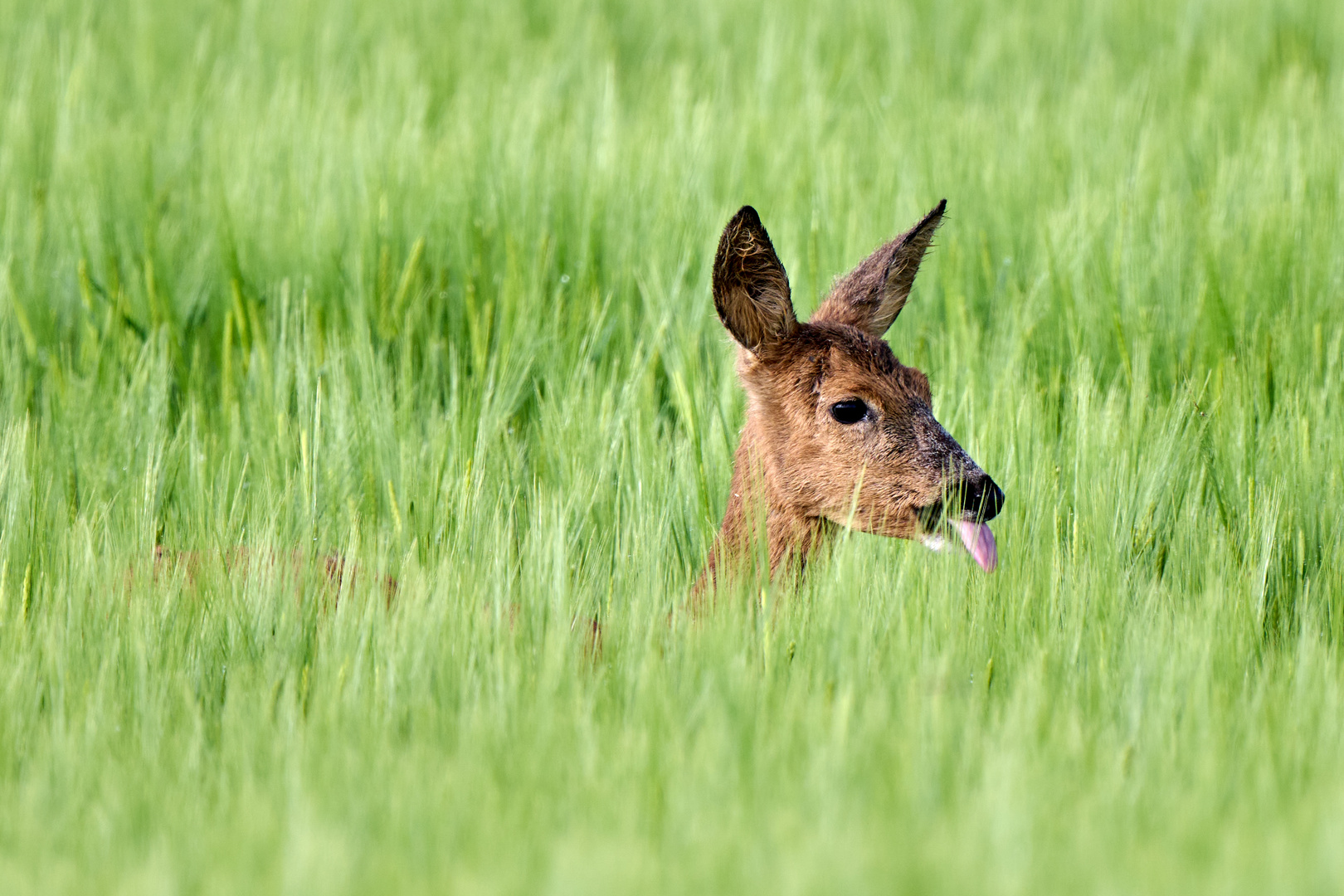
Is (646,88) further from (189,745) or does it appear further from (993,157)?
(189,745)

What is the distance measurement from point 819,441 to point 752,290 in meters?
0.33

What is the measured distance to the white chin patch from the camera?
2830 millimetres

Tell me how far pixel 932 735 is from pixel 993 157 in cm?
317

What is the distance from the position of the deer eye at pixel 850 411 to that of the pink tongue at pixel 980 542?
30 centimetres

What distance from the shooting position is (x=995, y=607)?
260 cm

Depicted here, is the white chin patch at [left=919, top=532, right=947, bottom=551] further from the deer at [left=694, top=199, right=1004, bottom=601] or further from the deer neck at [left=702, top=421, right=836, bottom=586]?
the deer neck at [left=702, top=421, right=836, bottom=586]

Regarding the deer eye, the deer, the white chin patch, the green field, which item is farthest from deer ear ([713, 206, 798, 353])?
the white chin patch

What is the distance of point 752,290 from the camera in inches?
121

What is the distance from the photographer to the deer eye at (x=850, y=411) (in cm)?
298

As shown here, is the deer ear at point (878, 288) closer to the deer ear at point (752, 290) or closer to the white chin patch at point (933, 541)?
the deer ear at point (752, 290)

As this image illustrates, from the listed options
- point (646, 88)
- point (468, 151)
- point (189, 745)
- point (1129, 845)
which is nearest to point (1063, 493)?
point (1129, 845)

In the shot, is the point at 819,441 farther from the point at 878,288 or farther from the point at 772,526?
the point at 878,288

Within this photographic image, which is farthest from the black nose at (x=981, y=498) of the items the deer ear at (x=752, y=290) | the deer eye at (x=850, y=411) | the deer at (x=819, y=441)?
the deer ear at (x=752, y=290)

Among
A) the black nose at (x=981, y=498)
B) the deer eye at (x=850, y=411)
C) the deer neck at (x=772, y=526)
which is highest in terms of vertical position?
the deer eye at (x=850, y=411)
